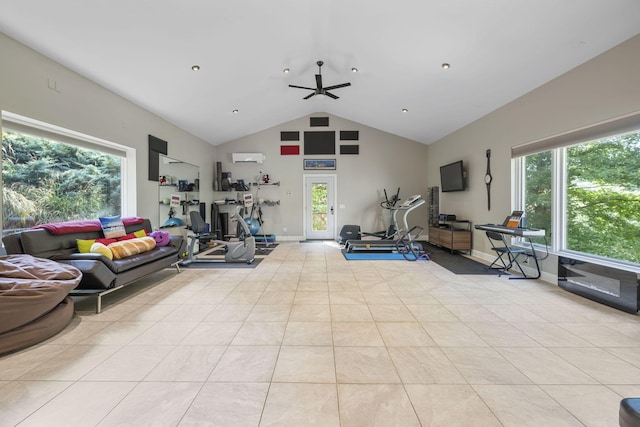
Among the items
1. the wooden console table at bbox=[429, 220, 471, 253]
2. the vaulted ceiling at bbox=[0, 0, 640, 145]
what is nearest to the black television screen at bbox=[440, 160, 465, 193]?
the wooden console table at bbox=[429, 220, 471, 253]

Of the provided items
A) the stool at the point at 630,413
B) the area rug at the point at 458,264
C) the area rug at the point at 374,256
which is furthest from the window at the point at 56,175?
the area rug at the point at 458,264

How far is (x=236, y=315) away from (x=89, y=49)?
3.56 meters

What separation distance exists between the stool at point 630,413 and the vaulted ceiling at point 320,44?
3519 mm

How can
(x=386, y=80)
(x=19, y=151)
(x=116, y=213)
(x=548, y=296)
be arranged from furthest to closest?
(x=386, y=80)
(x=116, y=213)
(x=548, y=296)
(x=19, y=151)

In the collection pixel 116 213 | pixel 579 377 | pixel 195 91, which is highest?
pixel 195 91

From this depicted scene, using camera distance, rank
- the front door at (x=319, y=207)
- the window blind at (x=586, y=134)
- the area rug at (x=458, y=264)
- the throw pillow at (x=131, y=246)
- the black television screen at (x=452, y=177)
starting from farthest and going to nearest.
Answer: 1. the front door at (x=319, y=207)
2. the black television screen at (x=452, y=177)
3. the area rug at (x=458, y=264)
4. the throw pillow at (x=131, y=246)
5. the window blind at (x=586, y=134)

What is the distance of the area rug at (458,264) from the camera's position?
4.55 m

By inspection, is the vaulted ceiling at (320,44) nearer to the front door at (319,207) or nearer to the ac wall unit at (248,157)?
the ac wall unit at (248,157)

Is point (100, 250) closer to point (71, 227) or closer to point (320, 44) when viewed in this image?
point (71, 227)

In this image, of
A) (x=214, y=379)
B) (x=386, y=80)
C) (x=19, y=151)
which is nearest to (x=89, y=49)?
(x=19, y=151)

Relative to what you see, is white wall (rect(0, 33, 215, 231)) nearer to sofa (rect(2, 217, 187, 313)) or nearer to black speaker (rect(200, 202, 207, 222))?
sofa (rect(2, 217, 187, 313))

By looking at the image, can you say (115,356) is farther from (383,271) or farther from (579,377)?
(383,271)

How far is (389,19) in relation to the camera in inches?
134

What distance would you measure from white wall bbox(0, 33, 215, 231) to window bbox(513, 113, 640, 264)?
6.62 m
